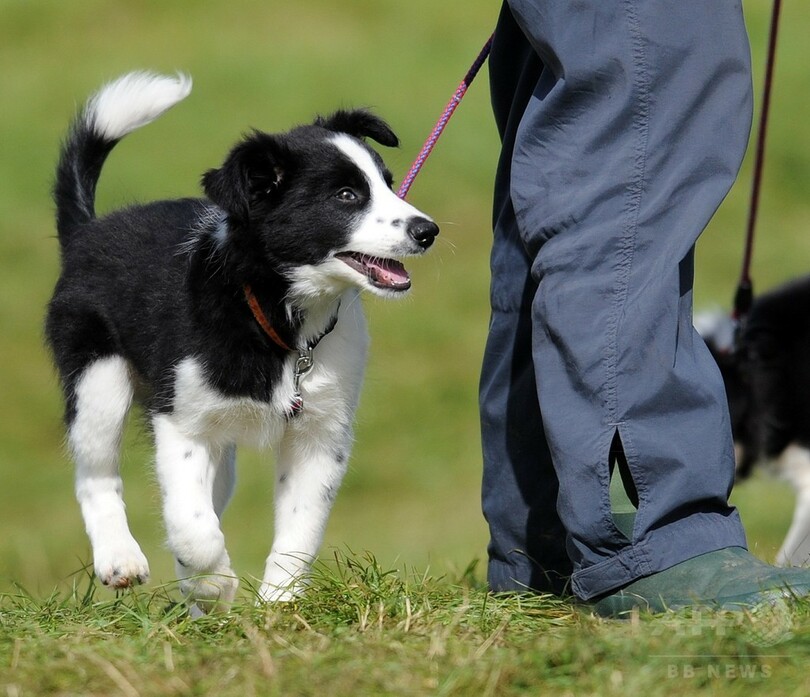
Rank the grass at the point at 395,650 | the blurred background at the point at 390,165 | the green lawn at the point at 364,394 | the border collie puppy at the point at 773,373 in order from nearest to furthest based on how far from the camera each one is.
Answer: the grass at the point at 395,650 → the green lawn at the point at 364,394 → the border collie puppy at the point at 773,373 → the blurred background at the point at 390,165

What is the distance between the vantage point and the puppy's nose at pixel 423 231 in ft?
12.1

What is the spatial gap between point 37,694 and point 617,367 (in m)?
1.54

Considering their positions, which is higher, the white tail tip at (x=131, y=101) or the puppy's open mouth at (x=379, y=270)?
the white tail tip at (x=131, y=101)

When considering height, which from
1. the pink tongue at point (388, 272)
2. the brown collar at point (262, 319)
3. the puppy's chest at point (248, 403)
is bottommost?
the puppy's chest at point (248, 403)

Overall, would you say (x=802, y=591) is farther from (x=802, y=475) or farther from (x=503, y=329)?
(x=802, y=475)

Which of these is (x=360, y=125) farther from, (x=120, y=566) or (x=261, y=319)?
(x=120, y=566)

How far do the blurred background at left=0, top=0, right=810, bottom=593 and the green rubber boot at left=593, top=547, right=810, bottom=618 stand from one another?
384 cm

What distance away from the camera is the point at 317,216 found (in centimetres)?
386

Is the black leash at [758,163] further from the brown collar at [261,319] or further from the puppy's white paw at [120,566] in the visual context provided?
the puppy's white paw at [120,566]

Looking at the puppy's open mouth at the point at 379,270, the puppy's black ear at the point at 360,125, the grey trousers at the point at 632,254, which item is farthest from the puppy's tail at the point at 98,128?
the grey trousers at the point at 632,254

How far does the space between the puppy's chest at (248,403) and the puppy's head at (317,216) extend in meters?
0.28

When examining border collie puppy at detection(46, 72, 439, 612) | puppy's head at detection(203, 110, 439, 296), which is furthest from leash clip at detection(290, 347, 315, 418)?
puppy's head at detection(203, 110, 439, 296)

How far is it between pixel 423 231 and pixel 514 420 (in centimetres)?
65

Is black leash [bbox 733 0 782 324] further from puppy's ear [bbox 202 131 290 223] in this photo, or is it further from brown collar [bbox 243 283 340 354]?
brown collar [bbox 243 283 340 354]
